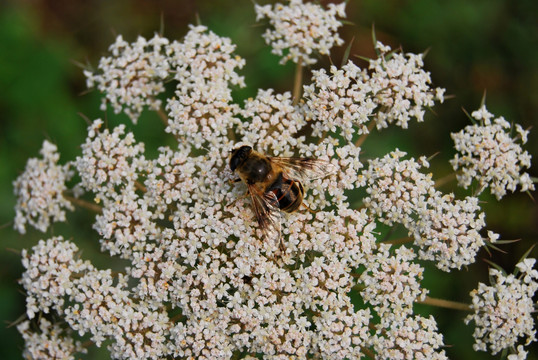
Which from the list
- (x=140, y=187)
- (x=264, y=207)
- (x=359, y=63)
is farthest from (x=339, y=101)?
(x=359, y=63)

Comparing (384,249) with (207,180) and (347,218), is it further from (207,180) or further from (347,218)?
(207,180)

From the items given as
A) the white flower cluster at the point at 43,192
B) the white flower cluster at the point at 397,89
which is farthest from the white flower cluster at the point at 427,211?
the white flower cluster at the point at 43,192

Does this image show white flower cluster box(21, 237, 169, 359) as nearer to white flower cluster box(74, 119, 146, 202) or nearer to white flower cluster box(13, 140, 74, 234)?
white flower cluster box(13, 140, 74, 234)

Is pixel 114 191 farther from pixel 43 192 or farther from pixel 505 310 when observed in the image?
pixel 505 310

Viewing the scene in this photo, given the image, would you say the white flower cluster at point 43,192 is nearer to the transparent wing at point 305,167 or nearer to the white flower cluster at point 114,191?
the white flower cluster at point 114,191

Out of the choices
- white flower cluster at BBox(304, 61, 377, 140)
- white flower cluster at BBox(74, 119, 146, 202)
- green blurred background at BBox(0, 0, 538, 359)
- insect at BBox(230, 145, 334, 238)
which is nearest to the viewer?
insect at BBox(230, 145, 334, 238)

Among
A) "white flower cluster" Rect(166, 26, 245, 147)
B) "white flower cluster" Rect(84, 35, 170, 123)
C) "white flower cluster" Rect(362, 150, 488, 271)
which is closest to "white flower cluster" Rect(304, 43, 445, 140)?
"white flower cluster" Rect(362, 150, 488, 271)
